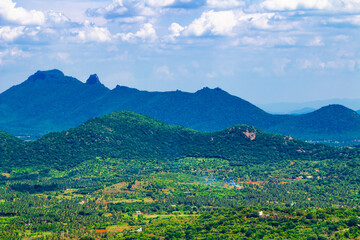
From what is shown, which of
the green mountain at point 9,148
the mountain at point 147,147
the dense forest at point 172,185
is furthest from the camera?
the mountain at point 147,147

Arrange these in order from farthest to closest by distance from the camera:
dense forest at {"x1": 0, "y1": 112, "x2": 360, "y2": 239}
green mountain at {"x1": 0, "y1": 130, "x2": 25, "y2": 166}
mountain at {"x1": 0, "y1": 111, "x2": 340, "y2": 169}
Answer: mountain at {"x1": 0, "y1": 111, "x2": 340, "y2": 169}
green mountain at {"x1": 0, "y1": 130, "x2": 25, "y2": 166}
dense forest at {"x1": 0, "y1": 112, "x2": 360, "y2": 239}

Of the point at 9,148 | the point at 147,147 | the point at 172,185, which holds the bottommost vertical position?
the point at 172,185

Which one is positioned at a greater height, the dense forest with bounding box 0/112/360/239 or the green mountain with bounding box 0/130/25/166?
the green mountain with bounding box 0/130/25/166

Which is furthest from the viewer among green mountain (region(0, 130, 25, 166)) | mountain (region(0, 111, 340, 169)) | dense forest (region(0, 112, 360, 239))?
mountain (region(0, 111, 340, 169))

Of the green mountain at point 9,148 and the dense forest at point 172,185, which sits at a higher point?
the green mountain at point 9,148

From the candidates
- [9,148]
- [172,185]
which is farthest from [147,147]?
[172,185]

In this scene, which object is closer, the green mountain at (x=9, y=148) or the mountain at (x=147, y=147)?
the green mountain at (x=9, y=148)

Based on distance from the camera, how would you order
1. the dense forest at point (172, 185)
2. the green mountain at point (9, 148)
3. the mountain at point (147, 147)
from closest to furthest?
the dense forest at point (172, 185), the green mountain at point (9, 148), the mountain at point (147, 147)

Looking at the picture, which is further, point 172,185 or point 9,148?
point 9,148

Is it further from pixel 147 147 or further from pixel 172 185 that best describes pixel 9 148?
pixel 172 185
